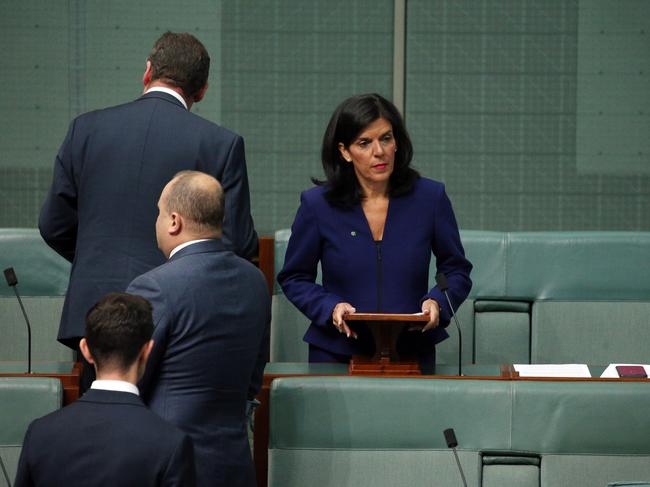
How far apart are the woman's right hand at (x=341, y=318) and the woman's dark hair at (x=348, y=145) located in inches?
13.9

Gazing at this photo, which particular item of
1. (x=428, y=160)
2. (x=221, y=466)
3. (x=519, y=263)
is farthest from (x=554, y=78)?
(x=221, y=466)

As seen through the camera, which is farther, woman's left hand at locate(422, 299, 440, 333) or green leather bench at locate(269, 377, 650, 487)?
woman's left hand at locate(422, 299, 440, 333)

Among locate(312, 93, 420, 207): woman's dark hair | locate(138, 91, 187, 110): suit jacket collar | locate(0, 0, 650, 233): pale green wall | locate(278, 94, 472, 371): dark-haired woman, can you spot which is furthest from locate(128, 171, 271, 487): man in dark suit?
locate(0, 0, 650, 233): pale green wall

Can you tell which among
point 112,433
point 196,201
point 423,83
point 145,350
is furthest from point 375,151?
point 423,83

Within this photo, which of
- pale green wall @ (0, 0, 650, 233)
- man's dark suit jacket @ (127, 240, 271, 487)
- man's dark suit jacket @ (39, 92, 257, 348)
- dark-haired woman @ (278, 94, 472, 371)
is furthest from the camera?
pale green wall @ (0, 0, 650, 233)

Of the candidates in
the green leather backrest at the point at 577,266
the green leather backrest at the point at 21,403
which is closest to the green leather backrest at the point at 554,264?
the green leather backrest at the point at 577,266

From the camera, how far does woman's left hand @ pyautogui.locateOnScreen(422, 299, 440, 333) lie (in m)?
2.93

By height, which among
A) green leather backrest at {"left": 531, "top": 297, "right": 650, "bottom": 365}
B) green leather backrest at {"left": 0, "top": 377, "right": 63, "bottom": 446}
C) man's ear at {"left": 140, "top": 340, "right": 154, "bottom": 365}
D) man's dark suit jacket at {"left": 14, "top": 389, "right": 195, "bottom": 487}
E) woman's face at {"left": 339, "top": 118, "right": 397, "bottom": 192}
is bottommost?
green leather backrest at {"left": 531, "top": 297, "right": 650, "bottom": 365}

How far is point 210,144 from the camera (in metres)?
2.66

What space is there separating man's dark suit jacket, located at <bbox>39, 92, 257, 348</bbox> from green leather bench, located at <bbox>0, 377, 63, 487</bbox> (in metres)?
0.20

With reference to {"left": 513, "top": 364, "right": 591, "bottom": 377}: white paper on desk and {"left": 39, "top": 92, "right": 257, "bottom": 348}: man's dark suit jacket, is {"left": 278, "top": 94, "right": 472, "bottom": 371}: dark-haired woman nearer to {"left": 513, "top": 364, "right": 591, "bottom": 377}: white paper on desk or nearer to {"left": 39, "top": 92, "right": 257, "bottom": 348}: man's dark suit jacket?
{"left": 513, "top": 364, "right": 591, "bottom": 377}: white paper on desk

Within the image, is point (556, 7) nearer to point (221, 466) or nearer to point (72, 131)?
point (72, 131)

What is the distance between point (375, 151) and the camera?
3188mm

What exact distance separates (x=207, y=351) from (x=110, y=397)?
27 cm
